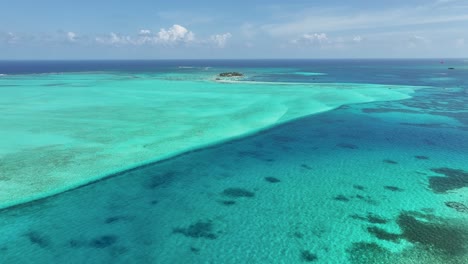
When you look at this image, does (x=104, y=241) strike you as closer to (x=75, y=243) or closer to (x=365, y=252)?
(x=75, y=243)

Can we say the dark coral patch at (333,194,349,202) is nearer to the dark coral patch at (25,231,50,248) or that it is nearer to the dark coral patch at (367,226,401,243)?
the dark coral patch at (367,226,401,243)

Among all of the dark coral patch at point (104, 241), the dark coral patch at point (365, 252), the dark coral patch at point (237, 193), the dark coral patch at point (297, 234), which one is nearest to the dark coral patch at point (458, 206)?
the dark coral patch at point (365, 252)

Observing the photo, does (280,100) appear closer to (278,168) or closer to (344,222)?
(278,168)

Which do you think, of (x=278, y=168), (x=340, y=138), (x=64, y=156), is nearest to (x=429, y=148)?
(x=340, y=138)

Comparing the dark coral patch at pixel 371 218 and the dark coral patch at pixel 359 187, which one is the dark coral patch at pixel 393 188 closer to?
the dark coral patch at pixel 359 187

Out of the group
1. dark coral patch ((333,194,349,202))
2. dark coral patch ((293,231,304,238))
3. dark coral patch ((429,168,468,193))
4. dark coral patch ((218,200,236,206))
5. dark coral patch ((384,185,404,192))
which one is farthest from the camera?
dark coral patch ((429,168,468,193))

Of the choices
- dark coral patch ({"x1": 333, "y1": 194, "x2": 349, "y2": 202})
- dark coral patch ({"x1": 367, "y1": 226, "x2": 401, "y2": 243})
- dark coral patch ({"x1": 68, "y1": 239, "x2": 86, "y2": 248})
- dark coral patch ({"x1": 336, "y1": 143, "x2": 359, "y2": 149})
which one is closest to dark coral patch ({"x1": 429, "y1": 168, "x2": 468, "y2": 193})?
dark coral patch ({"x1": 333, "y1": 194, "x2": 349, "y2": 202})
